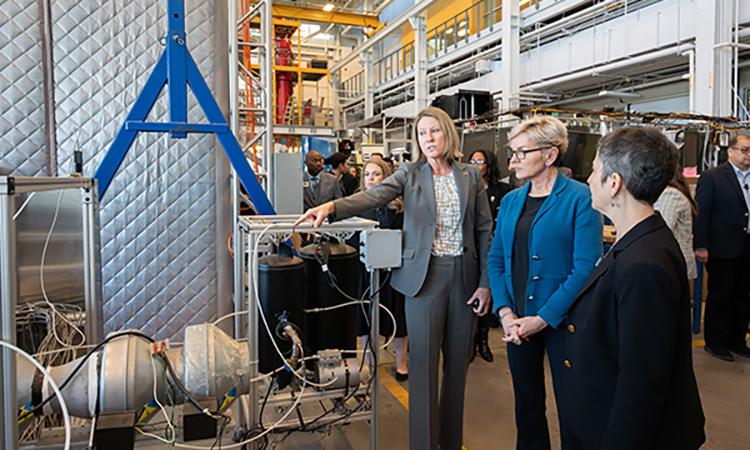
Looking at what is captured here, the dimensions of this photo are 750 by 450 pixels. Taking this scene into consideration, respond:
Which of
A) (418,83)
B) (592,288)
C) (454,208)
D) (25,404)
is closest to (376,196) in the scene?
(454,208)

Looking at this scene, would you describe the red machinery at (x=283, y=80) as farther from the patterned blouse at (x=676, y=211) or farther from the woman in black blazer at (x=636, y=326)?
the woman in black blazer at (x=636, y=326)

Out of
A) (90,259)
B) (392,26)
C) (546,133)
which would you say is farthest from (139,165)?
(392,26)

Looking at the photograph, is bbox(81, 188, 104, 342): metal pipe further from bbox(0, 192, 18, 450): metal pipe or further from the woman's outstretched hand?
bbox(0, 192, 18, 450): metal pipe

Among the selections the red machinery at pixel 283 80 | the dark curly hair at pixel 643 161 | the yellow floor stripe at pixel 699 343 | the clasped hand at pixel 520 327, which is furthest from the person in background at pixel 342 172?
the red machinery at pixel 283 80

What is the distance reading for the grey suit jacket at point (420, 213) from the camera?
200cm

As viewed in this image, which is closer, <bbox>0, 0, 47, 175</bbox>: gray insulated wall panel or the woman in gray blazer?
the woman in gray blazer

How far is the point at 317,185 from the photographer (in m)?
4.45

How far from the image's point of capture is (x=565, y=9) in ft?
23.1

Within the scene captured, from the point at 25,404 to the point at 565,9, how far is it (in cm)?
774

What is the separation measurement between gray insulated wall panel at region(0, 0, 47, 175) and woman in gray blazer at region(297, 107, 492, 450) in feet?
7.40

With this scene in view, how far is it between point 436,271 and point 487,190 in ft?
8.05

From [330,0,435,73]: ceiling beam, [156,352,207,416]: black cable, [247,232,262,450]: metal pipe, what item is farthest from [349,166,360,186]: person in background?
[156,352,207,416]: black cable

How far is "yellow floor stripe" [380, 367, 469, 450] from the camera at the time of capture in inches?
120

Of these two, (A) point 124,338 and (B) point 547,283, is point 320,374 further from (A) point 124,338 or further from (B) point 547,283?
(B) point 547,283
